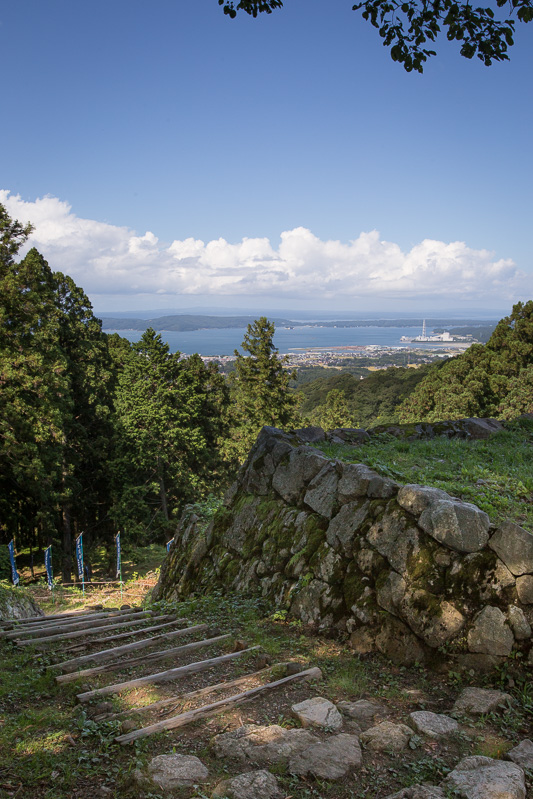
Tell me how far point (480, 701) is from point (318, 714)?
140 centimetres

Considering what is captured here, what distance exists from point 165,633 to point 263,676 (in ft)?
7.05

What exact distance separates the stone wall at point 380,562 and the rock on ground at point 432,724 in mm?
881

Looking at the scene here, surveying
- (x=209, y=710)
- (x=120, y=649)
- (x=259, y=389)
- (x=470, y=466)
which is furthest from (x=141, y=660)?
(x=259, y=389)

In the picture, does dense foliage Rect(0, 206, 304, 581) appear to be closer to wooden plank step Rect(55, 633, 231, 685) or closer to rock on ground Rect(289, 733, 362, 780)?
wooden plank step Rect(55, 633, 231, 685)

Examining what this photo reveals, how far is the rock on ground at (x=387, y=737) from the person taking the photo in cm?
360

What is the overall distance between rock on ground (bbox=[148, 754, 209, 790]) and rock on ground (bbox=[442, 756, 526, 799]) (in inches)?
62.9

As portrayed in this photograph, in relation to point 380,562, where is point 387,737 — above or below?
below

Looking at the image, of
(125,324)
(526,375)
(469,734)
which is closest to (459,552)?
(469,734)

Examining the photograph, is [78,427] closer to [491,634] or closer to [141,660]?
[141,660]

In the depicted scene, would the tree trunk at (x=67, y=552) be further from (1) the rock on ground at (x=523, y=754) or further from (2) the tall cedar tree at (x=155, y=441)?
(1) the rock on ground at (x=523, y=754)

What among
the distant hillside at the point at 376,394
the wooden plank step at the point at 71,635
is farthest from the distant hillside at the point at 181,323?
the wooden plank step at the point at 71,635

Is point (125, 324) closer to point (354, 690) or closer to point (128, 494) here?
point (128, 494)

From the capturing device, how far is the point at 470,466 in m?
7.62

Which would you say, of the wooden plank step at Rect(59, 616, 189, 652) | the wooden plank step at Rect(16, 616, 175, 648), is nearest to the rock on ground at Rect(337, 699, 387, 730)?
the wooden plank step at Rect(59, 616, 189, 652)
